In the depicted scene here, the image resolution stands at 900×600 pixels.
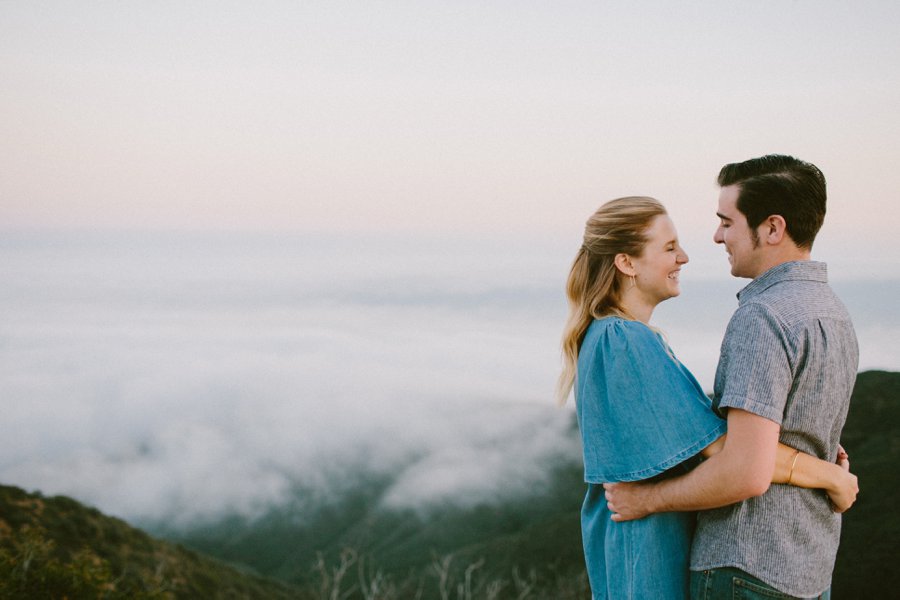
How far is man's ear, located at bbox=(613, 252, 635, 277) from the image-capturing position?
3455 mm

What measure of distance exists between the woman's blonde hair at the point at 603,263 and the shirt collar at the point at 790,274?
536mm

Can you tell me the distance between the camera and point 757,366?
2797 millimetres

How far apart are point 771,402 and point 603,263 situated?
1.00m

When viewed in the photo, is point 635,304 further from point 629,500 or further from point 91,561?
point 91,561

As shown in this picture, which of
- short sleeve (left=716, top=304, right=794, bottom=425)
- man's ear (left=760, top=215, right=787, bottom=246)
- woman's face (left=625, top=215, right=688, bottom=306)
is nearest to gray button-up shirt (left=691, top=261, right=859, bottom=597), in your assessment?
short sleeve (left=716, top=304, right=794, bottom=425)

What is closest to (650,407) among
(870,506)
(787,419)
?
(787,419)

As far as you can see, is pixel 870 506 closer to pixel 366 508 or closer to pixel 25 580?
pixel 25 580

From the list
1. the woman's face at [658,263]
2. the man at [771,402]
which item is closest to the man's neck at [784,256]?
the man at [771,402]

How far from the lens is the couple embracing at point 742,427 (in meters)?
2.83

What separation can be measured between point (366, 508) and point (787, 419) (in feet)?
545

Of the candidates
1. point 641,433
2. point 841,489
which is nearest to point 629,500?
point 641,433

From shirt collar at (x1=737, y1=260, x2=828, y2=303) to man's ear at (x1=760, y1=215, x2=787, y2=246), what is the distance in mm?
102

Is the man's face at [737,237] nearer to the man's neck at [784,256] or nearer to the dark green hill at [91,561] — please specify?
the man's neck at [784,256]

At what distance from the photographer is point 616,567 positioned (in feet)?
10.5
